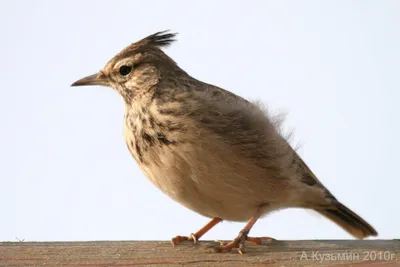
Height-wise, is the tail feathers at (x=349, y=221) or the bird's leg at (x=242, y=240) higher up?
the tail feathers at (x=349, y=221)

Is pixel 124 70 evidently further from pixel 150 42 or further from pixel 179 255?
pixel 179 255

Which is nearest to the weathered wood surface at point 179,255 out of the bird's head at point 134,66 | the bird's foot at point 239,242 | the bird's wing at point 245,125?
the bird's foot at point 239,242

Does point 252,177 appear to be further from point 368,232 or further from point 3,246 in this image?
point 3,246

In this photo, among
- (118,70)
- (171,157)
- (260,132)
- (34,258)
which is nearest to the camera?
(34,258)

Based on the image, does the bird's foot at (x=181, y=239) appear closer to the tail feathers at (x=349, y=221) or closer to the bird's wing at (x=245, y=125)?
the bird's wing at (x=245, y=125)

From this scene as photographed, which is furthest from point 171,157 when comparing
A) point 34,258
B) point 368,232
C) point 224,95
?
point 368,232

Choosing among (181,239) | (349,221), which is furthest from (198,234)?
(349,221)

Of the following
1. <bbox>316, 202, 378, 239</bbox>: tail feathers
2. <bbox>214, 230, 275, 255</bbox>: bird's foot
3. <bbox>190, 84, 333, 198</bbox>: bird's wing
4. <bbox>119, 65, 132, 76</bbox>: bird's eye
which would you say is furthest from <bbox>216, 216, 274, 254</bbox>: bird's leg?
<bbox>119, 65, 132, 76</bbox>: bird's eye

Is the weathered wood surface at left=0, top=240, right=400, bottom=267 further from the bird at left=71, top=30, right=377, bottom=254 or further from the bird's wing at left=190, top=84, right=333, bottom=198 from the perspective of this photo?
the bird's wing at left=190, top=84, right=333, bottom=198
